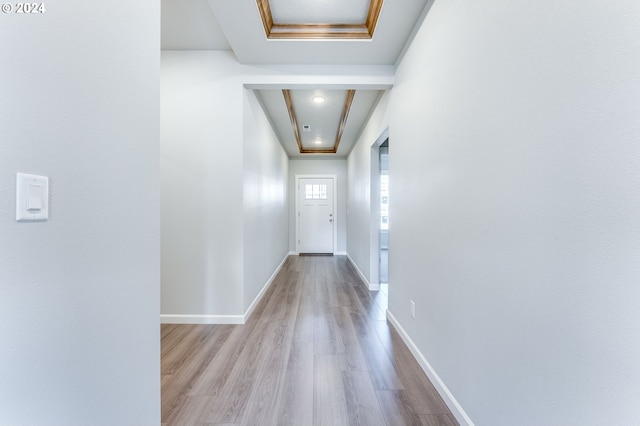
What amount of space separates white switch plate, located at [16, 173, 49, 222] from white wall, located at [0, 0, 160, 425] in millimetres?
13

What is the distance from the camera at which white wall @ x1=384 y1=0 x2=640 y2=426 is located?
65 cm

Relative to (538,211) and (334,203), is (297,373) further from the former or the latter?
(334,203)

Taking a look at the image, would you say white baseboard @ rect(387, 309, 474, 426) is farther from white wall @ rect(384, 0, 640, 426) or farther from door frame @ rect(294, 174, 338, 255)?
door frame @ rect(294, 174, 338, 255)

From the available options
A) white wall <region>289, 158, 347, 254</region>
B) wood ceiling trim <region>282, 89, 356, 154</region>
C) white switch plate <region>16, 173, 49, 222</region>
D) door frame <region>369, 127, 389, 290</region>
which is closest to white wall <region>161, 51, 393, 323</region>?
wood ceiling trim <region>282, 89, 356, 154</region>

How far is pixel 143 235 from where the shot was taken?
3.34 ft

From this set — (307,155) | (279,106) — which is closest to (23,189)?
(279,106)

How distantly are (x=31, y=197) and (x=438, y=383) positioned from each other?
6.52 feet

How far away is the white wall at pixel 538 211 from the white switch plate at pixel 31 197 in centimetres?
146

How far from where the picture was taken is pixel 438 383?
152 centimetres

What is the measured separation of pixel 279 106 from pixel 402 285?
8.90 feet

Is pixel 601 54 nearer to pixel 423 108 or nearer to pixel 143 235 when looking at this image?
pixel 423 108

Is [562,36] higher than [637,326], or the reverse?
[562,36]

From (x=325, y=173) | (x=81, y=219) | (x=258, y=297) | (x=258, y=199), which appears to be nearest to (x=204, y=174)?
(x=258, y=199)

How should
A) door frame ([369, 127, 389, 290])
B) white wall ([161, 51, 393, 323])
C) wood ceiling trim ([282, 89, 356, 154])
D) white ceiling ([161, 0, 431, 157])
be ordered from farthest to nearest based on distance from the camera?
door frame ([369, 127, 389, 290])
wood ceiling trim ([282, 89, 356, 154])
white wall ([161, 51, 393, 323])
white ceiling ([161, 0, 431, 157])
